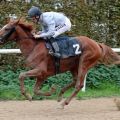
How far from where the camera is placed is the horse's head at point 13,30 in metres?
10.5

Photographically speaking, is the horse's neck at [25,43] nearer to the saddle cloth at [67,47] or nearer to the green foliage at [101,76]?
the saddle cloth at [67,47]

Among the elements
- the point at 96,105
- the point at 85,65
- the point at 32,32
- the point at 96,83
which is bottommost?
the point at 96,83

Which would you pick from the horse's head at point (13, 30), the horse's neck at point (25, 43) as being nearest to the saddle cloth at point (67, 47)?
the horse's neck at point (25, 43)

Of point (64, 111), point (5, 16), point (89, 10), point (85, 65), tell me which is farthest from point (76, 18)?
point (64, 111)

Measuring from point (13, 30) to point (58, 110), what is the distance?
180 cm

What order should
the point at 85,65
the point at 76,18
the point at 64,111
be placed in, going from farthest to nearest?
the point at 76,18
the point at 85,65
the point at 64,111

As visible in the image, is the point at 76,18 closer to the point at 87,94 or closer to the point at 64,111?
the point at 87,94

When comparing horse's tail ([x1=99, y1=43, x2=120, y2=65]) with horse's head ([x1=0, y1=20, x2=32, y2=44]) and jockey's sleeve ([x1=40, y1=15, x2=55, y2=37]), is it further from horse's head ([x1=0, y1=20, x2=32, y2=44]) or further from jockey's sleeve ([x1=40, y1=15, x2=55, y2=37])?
horse's head ([x1=0, y1=20, x2=32, y2=44])

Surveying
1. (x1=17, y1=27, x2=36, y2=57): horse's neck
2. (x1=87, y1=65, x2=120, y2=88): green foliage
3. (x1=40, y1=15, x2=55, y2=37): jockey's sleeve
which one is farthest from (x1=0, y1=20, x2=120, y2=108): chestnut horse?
(x1=87, y1=65, x2=120, y2=88): green foliage

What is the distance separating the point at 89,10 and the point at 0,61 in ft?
9.92

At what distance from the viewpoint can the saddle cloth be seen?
10.7 metres

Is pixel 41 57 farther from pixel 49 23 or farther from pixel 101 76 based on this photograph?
pixel 101 76

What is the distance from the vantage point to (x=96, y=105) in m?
11.2

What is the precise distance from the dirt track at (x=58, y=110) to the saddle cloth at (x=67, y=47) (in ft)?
3.57
